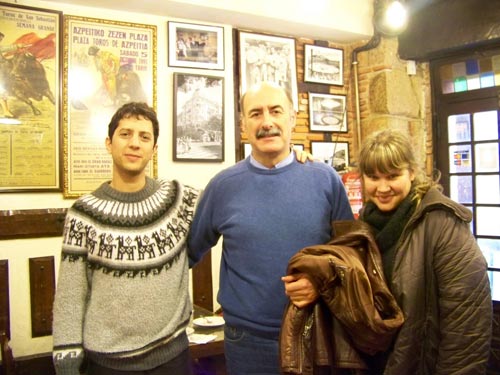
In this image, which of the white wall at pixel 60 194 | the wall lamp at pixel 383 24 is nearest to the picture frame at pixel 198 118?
the white wall at pixel 60 194

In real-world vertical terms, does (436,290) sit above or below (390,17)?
below

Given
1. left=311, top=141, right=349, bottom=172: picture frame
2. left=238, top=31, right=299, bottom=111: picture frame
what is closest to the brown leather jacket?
left=238, top=31, right=299, bottom=111: picture frame

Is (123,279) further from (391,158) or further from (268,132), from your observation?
(391,158)

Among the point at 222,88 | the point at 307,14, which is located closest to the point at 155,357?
the point at 222,88

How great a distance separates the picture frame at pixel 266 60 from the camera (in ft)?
13.0

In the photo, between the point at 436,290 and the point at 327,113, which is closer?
the point at 436,290

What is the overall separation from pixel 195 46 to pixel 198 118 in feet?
1.90

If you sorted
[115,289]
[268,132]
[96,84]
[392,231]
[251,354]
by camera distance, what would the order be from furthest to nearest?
[96,84]
[268,132]
[251,354]
[115,289]
[392,231]

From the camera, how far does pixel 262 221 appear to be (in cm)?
177

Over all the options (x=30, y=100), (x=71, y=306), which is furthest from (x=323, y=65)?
(x=71, y=306)

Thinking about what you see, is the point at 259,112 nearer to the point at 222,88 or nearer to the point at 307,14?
the point at 222,88

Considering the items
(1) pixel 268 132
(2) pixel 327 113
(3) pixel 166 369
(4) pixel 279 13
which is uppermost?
(4) pixel 279 13

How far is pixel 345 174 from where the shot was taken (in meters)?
4.00

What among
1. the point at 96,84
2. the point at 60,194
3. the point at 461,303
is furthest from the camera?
the point at 96,84
